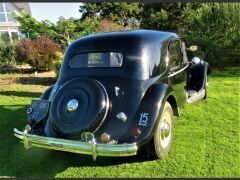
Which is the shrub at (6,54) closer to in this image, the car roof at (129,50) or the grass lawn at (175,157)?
the grass lawn at (175,157)

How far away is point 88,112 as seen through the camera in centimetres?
397

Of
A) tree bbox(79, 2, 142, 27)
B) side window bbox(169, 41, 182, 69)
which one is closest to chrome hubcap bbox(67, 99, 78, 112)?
side window bbox(169, 41, 182, 69)

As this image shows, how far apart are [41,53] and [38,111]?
8519 mm

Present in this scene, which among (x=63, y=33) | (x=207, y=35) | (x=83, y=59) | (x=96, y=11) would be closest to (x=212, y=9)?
(x=207, y=35)

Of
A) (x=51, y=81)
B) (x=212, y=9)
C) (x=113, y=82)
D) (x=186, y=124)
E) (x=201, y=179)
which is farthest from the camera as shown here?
(x=212, y=9)

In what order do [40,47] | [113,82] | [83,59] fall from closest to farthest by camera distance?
1. [113,82]
2. [83,59]
3. [40,47]

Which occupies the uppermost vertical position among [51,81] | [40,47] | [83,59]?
[83,59]

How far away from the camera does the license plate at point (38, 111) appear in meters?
4.47

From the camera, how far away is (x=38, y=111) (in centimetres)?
454

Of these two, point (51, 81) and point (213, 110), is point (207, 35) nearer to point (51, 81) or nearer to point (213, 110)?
point (51, 81)

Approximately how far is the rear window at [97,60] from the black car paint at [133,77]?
0.20 ft

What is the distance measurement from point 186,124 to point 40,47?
8.44m

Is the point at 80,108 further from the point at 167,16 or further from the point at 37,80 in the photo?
the point at 167,16

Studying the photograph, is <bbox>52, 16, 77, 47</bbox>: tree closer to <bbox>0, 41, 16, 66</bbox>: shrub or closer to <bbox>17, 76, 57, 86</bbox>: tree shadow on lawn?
<bbox>0, 41, 16, 66</bbox>: shrub
